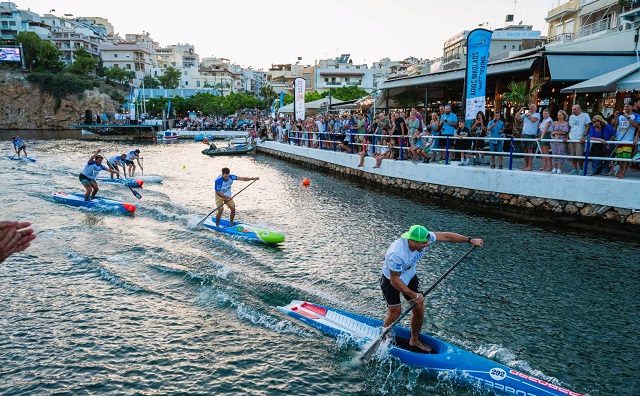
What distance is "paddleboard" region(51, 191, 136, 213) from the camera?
1714 cm

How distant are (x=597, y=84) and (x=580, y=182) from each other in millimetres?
4216

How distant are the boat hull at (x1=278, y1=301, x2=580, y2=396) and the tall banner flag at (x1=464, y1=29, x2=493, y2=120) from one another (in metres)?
12.6

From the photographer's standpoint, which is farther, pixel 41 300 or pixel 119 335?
pixel 41 300

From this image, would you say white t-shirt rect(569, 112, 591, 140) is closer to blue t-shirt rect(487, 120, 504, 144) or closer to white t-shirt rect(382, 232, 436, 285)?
blue t-shirt rect(487, 120, 504, 144)

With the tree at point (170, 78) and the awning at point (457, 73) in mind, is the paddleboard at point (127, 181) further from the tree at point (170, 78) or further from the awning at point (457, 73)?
the tree at point (170, 78)

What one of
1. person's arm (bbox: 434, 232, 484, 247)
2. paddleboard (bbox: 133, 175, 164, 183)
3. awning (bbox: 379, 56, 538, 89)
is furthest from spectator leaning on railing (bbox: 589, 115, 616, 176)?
paddleboard (bbox: 133, 175, 164, 183)

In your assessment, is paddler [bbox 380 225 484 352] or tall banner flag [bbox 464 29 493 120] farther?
tall banner flag [bbox 464 29 493 120]

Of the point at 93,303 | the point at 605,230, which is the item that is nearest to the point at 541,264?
the point at 605,230

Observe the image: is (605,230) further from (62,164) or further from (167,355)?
(62,164)

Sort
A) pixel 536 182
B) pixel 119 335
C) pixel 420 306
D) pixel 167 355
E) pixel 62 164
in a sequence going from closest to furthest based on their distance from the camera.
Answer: pixel 420 306 → pixel 167 355 → pixel 119 335 → pixel 536 182 → pixel 62 164

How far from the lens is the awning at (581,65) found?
745 inches

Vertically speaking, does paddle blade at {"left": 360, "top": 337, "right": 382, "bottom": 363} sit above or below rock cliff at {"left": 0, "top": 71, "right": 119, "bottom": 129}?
below

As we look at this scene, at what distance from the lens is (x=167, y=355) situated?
741 cm

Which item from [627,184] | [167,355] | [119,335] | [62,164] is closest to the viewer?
[167,355]
